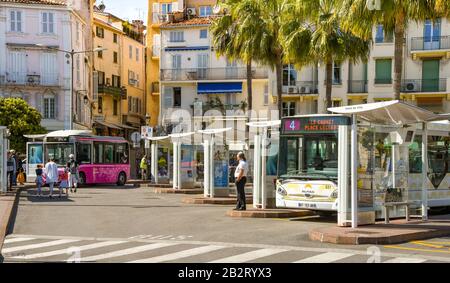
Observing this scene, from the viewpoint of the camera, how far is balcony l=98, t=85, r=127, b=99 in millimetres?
70500

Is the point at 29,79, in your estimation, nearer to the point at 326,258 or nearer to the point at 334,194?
the point at 334,194

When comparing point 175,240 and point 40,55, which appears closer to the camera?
point 175,240

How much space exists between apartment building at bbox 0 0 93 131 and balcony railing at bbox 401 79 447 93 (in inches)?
1013

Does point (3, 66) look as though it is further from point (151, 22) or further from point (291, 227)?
point (291, 227)

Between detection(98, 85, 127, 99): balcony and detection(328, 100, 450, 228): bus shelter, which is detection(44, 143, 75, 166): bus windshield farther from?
detection(98, 85, 127, 99): balcony

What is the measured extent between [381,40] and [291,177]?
3402cm

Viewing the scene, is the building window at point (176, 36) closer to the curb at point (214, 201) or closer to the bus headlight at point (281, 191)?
the curb at point (214, 201)

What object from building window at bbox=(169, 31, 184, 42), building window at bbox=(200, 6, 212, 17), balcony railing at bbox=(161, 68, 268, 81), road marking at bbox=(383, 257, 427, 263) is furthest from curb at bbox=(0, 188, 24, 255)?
building window at bbox=(200, 6, 212, 17)

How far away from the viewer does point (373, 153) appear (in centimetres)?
1773

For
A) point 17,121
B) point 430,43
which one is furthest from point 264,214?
point 430,43

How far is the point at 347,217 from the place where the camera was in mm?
17203

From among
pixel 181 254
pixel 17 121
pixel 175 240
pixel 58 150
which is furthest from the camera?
pixel 17 121

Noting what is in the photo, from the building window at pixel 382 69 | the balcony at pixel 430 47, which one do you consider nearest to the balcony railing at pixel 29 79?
the building window at pixel 382 69

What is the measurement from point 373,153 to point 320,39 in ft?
43.6
